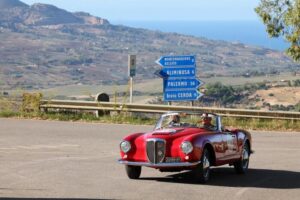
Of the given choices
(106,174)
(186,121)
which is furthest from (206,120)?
(106,174)

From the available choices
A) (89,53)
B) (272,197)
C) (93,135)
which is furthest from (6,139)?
(89,53)

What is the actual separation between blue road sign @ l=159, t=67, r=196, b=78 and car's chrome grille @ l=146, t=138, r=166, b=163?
16082 mm

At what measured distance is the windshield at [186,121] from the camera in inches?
656

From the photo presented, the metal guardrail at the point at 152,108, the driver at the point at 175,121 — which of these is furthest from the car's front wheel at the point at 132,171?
the metal guardrail at the point at 152,108

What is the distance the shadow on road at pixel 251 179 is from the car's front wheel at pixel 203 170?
0.47 feet

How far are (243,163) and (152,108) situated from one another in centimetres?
1351

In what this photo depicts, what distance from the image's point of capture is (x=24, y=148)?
2158 centimetres

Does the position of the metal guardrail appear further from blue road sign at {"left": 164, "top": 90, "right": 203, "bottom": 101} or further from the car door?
the car door

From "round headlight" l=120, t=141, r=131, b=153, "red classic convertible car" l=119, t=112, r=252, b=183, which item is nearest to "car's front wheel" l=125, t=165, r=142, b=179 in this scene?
"red classic convertible car" l=119, t=112, r=252, b=183

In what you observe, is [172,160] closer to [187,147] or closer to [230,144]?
[187,147]

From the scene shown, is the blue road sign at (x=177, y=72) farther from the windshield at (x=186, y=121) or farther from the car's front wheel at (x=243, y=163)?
the windshield at (x=186, y=121)

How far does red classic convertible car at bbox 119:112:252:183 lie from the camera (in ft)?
50.6

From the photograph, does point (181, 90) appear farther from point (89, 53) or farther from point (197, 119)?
point (89, 53)

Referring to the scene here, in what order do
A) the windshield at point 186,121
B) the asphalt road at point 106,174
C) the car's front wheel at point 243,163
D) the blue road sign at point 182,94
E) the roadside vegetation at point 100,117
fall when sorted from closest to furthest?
the asphalt road at point 106,174 < the windshield at point 186,121 < the car's front wheel at point 243,163 < the roadside vegetation at point 100,117 < the blue road sign at point 182,94
